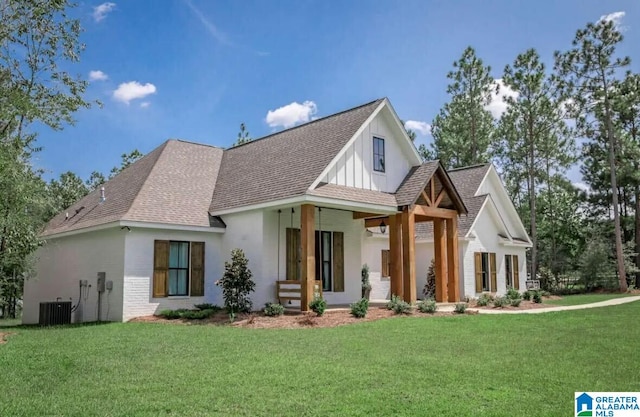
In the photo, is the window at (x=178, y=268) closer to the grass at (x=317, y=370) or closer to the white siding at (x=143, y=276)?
the white siding at (x=143, y=276)

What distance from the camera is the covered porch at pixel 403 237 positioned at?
16922mm

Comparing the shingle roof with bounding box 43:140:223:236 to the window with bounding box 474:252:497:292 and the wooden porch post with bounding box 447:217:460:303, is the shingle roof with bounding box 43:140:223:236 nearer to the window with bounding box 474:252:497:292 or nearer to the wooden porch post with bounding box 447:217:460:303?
the wooden porch post with bounding box 447:217:460:303

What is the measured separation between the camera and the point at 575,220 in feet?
150

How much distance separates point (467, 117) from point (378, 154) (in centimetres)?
2471

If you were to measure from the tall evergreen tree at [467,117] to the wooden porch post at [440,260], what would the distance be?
75.8 ft

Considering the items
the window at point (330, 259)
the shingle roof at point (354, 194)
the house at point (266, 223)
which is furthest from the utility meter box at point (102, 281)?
the shingle roof at point (354, 194)

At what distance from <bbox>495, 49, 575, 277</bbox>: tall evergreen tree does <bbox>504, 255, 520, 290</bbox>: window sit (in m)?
5.67

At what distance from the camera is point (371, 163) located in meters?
18.4

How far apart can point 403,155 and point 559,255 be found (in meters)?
27.4

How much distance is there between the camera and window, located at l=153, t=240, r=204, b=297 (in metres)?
16.6

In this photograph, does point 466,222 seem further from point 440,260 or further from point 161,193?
point 161,193

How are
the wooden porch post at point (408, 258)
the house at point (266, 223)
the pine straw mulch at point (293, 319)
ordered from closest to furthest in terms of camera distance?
the pine straw mulch at point (293, 319) < the house at point (266, 223) < the wooden porch post at point (408, 258)

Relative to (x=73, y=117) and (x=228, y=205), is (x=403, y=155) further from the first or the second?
(x=73, y=117)

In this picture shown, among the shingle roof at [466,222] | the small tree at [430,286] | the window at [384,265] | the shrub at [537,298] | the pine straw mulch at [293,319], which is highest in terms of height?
the shingle roof at [466,222]
